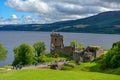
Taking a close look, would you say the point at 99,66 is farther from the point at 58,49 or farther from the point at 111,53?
the point at 58,49

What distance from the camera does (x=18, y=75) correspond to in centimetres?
4925

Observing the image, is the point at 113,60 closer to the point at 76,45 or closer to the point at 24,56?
the point at 24,56

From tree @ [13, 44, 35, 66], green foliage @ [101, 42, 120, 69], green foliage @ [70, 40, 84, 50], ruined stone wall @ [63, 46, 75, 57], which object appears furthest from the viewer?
green foliage @ [70, 40, 84, 50]

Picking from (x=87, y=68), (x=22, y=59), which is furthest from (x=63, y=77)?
(x=22, y=59)

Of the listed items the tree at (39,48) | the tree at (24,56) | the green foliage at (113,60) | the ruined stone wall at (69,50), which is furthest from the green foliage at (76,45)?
the green foliage at (113,60)

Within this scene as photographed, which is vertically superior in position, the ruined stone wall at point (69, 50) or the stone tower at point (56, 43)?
the stone tower at point (56, 43)

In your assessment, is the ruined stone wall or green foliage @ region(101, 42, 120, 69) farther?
the ruined stone wall

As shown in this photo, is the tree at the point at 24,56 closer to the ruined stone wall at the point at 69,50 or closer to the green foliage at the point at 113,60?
the ruined stone wall at the point at 69,50

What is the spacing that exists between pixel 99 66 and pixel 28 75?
1430 inches

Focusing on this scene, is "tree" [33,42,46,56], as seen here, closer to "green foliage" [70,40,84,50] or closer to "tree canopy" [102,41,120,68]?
"green foliage" [70,40,84,50]

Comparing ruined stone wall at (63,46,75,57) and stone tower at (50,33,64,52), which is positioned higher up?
stone tower at (50,33,64,52)

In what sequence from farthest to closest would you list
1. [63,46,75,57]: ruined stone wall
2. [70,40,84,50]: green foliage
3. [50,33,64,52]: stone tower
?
[50,33,64,52]: stone tower → [70,40,84,50]: green foliage → [63,46,75,57]: ruined stone wall

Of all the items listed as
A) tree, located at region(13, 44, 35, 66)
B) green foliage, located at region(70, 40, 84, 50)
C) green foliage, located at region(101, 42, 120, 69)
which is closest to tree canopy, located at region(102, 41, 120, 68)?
green foliage, located at region(101, 42, 120, 69)

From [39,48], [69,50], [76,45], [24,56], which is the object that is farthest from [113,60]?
[39,48]
